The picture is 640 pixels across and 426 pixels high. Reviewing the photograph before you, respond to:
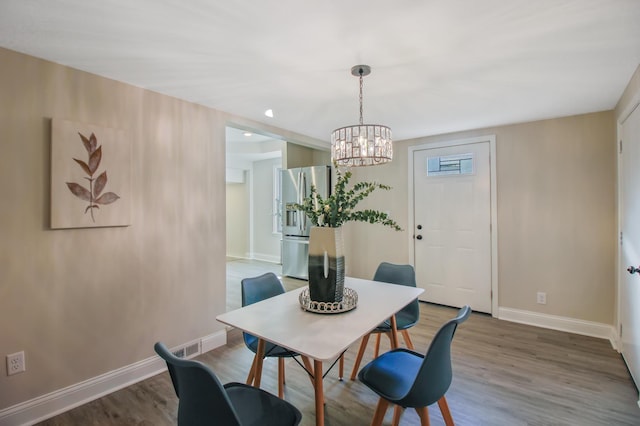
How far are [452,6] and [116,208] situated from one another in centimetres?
244

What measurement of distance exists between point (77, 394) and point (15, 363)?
434mm

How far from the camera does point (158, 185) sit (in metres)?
2.52

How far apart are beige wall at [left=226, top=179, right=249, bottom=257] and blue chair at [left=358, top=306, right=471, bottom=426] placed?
625cm

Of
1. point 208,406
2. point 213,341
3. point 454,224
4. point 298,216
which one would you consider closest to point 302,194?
point 298,216

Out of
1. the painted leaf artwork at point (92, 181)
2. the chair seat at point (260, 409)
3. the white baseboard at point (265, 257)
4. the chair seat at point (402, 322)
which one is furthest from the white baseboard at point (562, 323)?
the white baseboard at point (265, 257)

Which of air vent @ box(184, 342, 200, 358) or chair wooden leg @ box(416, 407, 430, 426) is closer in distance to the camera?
chair wooden leg @ box(416, 407, 430, 426)

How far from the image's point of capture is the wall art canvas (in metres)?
1.98

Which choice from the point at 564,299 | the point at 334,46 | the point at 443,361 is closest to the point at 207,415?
the point at 443,361

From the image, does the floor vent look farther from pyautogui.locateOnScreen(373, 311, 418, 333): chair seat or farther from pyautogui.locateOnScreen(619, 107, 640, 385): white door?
pyautogui.locateOnScreen(619, 107, 640, 385): white door

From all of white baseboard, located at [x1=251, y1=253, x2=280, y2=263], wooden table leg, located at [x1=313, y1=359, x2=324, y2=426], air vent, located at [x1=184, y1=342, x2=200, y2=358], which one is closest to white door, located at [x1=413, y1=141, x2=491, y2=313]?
air vent, located at [x1=184, y1=342, x2=200, y2=358]

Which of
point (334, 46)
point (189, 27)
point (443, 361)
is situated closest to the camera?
point (443, 361)

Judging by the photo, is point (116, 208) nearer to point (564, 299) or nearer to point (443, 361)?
point (443, 361)

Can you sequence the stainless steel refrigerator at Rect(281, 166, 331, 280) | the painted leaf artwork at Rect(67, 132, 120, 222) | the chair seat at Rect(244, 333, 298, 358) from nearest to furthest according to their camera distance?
the chair seat at Rect(244, 333, 298, 358), the painted leaf artwork at Rect(67, 132, 120, 222), the stainless steel refrigerator at Rect(281, 166, 331, 280)

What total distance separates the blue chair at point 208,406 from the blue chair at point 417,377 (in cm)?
48
